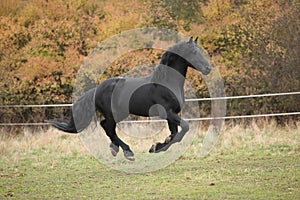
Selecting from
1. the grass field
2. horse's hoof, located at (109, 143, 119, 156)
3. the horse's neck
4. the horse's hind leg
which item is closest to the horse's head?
the horse's neck

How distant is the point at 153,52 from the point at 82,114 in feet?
31.7

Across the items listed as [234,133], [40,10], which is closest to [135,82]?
[234,133]

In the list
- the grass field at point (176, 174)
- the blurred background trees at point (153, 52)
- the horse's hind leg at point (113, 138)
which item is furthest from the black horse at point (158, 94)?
the blurred background trees at point (153, 52)

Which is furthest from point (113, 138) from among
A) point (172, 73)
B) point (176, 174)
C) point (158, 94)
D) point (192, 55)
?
point (192, 55)

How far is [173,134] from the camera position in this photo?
898cm

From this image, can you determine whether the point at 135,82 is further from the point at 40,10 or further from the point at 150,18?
the point at 40,10

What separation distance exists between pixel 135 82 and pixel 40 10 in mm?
14254

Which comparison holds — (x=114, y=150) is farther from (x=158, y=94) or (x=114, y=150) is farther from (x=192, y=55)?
(x=192, y=55)

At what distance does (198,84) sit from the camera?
18.9 m

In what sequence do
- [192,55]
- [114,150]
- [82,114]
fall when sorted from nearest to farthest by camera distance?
[192,55] → [114,150] → [82,114]

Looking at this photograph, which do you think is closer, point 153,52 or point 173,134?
point 173,134

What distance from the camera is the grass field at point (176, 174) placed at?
7.52 metres

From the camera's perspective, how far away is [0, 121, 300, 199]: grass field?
752cm

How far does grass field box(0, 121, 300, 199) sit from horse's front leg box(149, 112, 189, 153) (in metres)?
0.46
